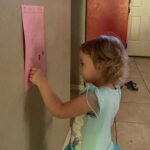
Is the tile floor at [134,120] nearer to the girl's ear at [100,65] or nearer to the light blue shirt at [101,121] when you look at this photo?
the light blue shirt at [101,121]

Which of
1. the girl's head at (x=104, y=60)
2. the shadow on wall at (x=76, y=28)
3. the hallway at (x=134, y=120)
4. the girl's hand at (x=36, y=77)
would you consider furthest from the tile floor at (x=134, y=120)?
the girl's hand at (x=36, y=77)

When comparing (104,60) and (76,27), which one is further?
(76,27)

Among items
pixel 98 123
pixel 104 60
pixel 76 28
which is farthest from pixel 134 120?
pixel 104 60

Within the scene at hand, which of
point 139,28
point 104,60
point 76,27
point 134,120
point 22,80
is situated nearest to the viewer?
point 22,80

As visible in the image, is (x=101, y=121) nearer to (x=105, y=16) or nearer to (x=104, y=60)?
(x=104, y=60)

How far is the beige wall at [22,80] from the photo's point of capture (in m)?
0.67

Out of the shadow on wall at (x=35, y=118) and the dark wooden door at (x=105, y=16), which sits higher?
the dark wooden door at (x=105, y=16)

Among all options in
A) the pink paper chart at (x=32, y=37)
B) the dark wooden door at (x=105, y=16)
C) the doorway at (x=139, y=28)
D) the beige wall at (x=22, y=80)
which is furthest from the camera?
the doorway at (x=139, y=28)

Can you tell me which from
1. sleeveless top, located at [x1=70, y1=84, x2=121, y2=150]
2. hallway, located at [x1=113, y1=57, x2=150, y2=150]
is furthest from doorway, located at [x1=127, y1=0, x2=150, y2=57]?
sleeveless top, located at [x1=70, y1=84, x2=121, y2=150]

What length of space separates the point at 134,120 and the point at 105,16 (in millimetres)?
1068

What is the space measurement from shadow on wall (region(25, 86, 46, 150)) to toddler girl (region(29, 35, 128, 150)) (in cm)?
5

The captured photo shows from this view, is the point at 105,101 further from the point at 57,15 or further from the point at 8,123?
the point at 57,15

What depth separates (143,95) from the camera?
2787 mm

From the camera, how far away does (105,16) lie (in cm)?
264
